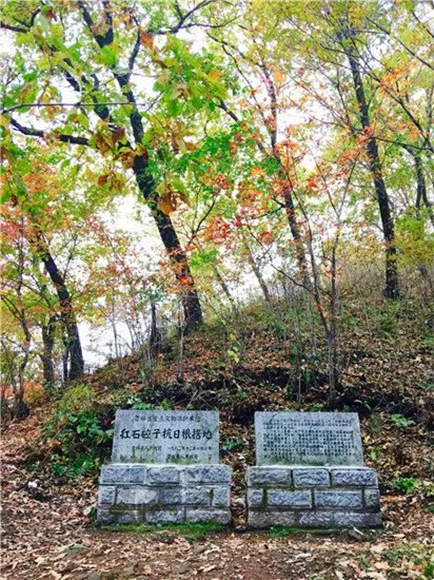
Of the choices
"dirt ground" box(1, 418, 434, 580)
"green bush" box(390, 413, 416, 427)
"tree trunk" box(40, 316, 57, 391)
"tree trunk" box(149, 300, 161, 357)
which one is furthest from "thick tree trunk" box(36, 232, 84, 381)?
"green bush" box(390, 413, 416, 427)

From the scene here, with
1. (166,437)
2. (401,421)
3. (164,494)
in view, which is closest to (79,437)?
(166,437)

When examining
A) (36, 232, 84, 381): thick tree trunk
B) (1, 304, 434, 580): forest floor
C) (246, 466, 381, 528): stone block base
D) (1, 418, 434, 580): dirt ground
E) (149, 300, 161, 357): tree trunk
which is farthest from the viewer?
(36, 232, 84, 381): thick tree trunk

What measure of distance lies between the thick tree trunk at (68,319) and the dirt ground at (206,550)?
5.12m

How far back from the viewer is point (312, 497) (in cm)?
446

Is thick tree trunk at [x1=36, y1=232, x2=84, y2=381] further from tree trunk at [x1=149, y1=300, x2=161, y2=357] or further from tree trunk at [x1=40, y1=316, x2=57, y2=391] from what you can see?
tree trunk at [x1=149, y1=300, x2=161, y2=357]

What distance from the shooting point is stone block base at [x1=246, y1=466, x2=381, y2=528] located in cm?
439

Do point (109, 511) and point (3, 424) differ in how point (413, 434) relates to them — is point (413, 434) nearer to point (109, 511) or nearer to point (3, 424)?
point (109, 511)

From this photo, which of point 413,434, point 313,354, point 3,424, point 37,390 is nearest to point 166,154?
point 413,434

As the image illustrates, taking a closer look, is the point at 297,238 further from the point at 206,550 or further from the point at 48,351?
the point at 48,351

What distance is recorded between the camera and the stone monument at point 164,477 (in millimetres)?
4523

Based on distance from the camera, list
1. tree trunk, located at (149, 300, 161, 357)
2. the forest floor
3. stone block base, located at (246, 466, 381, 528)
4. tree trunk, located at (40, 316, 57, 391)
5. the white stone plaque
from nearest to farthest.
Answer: the forest floor
stone block base, located at (246, 466, 381, 528)
the white stone plaque
tree trunk, located at (149, 300, 161, 357)
tree trunk, located at (40, 316, 57, 391)

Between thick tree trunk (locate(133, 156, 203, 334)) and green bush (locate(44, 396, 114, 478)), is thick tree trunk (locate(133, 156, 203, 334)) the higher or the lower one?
the higher one

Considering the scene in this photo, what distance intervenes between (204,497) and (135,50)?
8789 millimetres

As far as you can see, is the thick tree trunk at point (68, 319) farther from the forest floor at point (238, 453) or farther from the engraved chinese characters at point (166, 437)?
the engraved chinese characters at point (166, 437)
